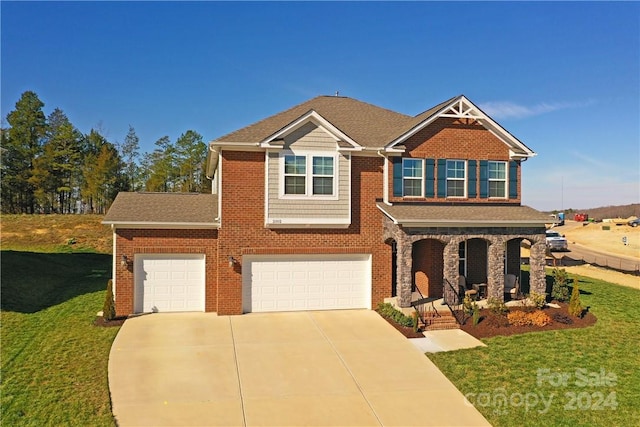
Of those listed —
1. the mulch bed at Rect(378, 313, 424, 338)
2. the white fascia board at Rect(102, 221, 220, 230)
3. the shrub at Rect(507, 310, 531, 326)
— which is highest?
the white fascia board at Rect(102, 221, 220, 230)

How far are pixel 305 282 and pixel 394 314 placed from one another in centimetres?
368

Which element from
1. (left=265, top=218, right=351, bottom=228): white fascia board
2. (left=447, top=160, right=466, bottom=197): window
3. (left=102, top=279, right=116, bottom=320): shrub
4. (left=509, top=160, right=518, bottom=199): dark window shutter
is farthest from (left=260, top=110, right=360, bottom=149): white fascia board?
(left=102, top=279, right=116, bottom=320): shrub

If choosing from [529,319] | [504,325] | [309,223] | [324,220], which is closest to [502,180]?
[529,319]

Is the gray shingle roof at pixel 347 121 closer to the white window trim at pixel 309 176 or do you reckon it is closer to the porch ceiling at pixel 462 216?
the white window trim at pixel 309 176

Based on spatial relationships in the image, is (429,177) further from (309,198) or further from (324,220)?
(309,198)

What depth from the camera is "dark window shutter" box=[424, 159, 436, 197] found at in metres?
17.7

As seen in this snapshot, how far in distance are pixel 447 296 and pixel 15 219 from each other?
1587 inches

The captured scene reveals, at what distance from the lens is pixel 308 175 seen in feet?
53.7

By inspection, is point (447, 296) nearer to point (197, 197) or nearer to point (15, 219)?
point (197, 197)

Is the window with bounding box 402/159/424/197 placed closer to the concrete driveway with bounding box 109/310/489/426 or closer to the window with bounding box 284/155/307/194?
the window with bounding box 284/155/307/194

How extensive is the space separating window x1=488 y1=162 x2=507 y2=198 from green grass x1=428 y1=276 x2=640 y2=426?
241 inches

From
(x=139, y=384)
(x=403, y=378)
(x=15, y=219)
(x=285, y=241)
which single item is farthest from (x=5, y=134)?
(x=403, y=378)

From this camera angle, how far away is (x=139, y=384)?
32.9 ft

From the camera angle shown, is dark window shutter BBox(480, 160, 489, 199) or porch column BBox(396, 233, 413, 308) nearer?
porch column BBox(396, 233, 413, 308)
